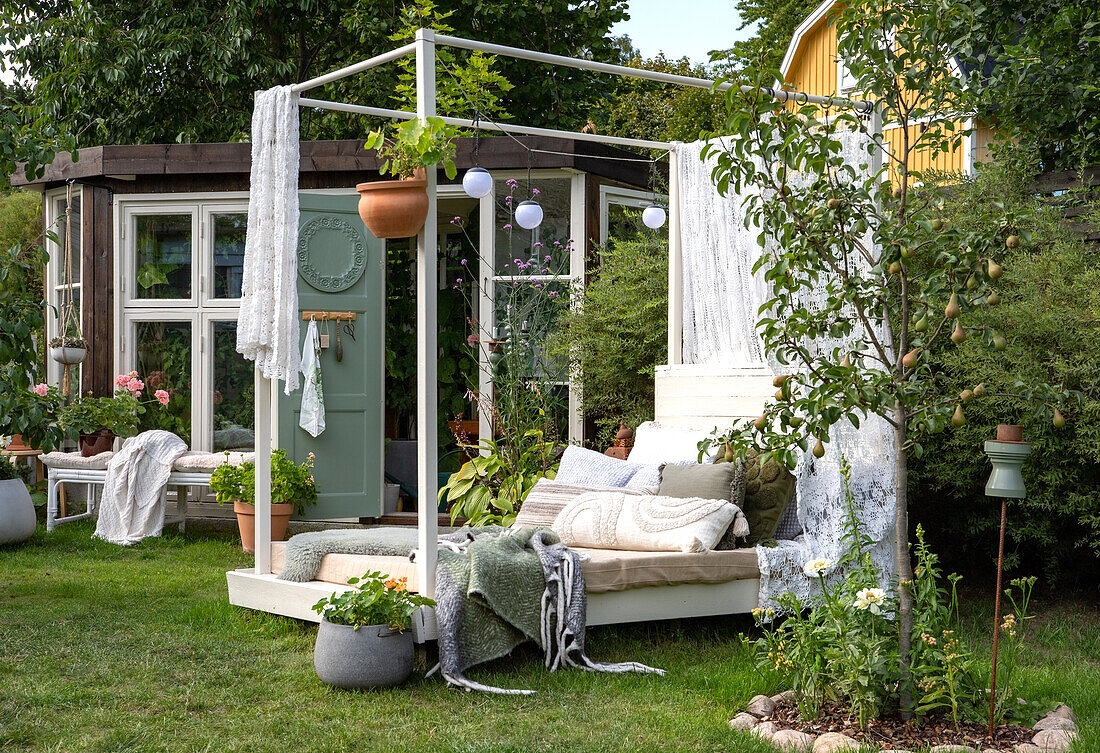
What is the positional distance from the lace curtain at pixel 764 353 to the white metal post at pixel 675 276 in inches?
2.6

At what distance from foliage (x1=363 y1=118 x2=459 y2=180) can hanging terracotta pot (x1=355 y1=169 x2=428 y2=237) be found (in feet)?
0.22

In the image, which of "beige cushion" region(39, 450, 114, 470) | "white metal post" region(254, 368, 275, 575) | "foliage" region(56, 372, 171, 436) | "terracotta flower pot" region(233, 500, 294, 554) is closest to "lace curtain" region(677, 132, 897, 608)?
"white metal post" region(254, 368, 275, 575)

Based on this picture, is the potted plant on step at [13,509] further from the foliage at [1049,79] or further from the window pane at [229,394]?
the foliage at [1049,79]

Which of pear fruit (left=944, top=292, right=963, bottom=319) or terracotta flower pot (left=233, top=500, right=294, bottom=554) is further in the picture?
terracotta flower pot (left=233, top=500, right=294, bottom=554)

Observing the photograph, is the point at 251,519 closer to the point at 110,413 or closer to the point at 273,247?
the point at 110,413

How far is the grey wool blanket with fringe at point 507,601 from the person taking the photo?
3.93 m

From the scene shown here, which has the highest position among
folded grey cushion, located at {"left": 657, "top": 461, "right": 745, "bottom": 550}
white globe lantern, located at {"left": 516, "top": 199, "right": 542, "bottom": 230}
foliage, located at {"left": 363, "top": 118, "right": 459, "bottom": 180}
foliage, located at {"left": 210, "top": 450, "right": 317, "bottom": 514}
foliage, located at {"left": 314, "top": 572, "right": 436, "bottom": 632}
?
white globe lantern, located at {"left": 516, "top": 199, "right": 542, "bottom": 230}

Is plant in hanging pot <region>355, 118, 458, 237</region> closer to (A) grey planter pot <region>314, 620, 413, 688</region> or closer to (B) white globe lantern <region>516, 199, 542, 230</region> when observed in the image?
(A) grey planter pot <region>314, 620, 413, 688</region>

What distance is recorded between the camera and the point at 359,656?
3719mm

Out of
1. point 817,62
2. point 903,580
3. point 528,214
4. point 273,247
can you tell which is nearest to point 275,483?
point 528,214

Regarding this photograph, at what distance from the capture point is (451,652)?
3889 mm

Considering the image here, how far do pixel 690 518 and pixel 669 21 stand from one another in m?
15.4

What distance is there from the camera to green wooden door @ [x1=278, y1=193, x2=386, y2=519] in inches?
283

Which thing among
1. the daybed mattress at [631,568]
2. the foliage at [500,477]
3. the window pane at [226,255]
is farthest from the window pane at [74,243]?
the daybed mattress at [631,568]
